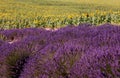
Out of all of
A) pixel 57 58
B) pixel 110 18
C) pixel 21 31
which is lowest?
pixel 110 18

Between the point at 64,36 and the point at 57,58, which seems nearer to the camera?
the point at 57,58

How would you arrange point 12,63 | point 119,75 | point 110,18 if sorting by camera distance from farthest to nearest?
1. point 110,18
2. point 12,63
3. point 119,75

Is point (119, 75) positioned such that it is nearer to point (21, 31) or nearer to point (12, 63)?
point (12, 63)

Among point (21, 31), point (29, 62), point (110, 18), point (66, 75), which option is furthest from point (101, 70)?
point (110, 18)

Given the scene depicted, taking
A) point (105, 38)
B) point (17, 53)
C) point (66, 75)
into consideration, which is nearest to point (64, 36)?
point (17, 53)

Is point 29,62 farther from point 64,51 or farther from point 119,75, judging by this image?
point 119,75

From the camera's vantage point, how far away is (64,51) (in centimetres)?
388

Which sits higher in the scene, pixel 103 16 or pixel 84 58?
pixel 84 58

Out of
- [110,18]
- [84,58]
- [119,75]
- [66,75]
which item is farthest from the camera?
[110,18]

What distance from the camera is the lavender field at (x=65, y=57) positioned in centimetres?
325

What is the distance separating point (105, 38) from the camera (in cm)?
418

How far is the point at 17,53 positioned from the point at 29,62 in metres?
0.41

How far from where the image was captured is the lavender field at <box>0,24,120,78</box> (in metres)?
3.25

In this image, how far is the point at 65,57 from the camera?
3.81 metres
